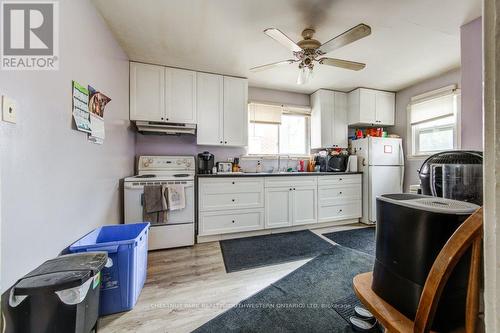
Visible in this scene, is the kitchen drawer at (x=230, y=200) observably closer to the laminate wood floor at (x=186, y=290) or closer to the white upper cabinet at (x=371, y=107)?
the laminate wood floor at (x=186, y=290)

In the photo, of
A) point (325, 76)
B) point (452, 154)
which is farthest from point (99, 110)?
point (325, 76)

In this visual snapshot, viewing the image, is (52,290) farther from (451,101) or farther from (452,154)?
(451,101)

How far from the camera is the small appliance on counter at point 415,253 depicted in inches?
23.6

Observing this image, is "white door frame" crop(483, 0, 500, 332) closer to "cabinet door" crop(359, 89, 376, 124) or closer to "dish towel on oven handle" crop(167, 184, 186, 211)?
"dish towel on oven handle" crop(167, 184, 186, 211)

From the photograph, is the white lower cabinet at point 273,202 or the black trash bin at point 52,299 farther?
the white lower cabinet at point 273,202

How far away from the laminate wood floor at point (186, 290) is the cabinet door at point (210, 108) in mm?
1573

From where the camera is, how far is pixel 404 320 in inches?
25.8

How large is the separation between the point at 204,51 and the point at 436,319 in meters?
2.84

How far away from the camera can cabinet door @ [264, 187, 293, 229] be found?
9.71 feet

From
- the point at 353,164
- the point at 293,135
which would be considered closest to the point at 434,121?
the point at 353,164

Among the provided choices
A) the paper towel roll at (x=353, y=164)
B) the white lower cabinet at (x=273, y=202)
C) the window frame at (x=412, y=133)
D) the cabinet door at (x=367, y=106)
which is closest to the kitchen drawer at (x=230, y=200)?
the white lower cabinet at (x=273, y=202)

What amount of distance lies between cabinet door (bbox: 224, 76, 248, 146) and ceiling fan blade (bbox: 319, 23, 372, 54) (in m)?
1.45

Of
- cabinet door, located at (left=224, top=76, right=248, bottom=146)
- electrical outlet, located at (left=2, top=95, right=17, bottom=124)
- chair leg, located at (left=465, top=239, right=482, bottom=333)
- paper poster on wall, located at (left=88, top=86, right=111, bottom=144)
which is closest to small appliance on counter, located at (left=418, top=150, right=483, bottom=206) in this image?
chair leg, located at (left=465, top=239, right=482, bottom=333)

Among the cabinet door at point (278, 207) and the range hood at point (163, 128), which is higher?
the range hood at point (163, 128)
